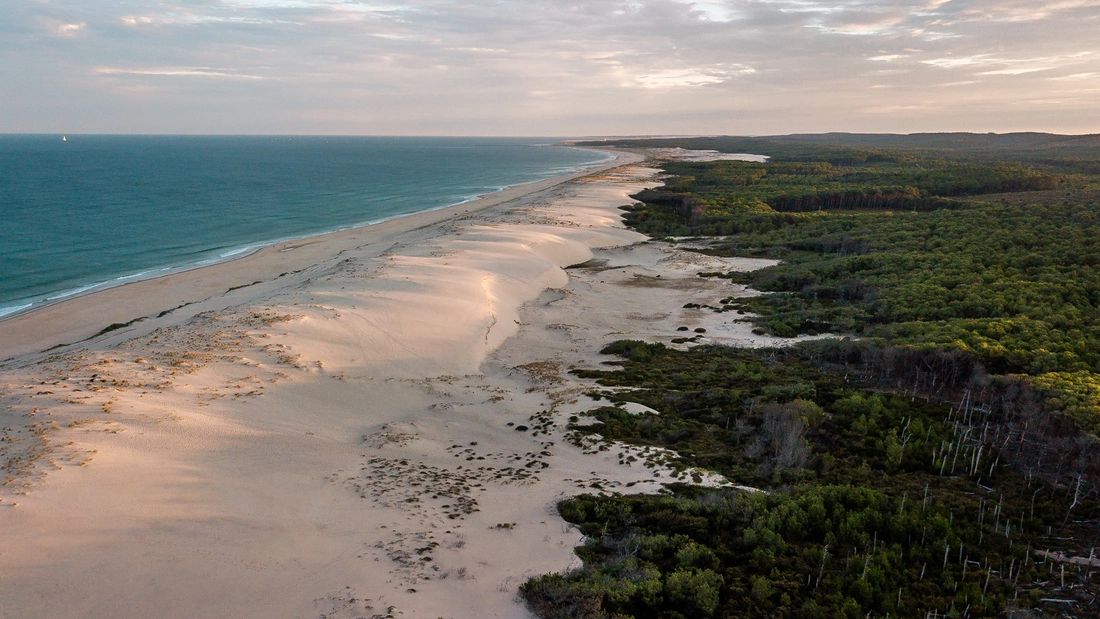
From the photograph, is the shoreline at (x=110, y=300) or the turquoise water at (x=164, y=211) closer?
the shoreline at (x=110, y=300)

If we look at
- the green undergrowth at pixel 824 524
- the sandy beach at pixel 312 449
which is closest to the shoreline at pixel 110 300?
the sandy beach at pixel 312 449

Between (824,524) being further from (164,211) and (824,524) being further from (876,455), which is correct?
(164,211)

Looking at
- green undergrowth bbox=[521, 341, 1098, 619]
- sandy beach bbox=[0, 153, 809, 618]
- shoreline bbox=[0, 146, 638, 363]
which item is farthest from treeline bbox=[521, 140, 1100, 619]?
shoreline bbox=[0, 146, 638, 363]

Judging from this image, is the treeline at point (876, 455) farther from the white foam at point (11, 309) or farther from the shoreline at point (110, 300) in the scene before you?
the white foam at point (11, 309)

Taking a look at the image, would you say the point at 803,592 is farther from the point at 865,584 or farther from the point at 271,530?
the point at 271,530

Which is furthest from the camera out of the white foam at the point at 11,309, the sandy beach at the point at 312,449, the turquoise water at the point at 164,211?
the turquoise water at the point at 164,211

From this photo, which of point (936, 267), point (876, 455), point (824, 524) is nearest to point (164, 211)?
point (936, 267)

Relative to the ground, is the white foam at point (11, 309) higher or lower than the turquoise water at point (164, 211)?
lower
